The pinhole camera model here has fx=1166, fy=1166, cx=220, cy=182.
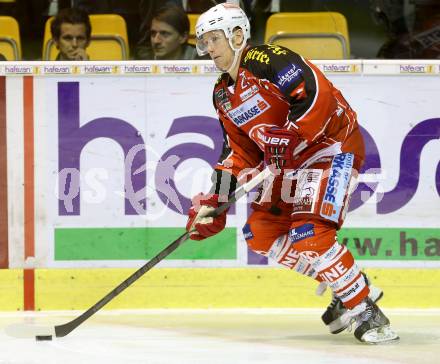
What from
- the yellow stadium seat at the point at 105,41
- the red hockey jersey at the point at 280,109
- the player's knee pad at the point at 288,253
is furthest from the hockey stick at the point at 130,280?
the yellow stadium seat at the point at 105,41

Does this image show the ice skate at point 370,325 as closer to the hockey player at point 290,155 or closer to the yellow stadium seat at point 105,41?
the hockey player at point 290,155

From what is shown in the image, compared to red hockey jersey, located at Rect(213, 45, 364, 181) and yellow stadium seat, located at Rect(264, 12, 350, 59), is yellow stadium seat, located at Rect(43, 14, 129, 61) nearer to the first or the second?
yellow stadium seat, located at Rect(264, 12, 350, 59)

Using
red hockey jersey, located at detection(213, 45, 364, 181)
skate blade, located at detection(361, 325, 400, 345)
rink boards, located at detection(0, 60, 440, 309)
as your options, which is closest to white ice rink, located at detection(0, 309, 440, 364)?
skate blade, located at detection(361, 325, 400, 345)

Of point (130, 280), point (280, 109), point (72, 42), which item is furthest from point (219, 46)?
point (72, 42)

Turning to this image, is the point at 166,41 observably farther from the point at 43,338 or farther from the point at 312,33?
the point at 43,338

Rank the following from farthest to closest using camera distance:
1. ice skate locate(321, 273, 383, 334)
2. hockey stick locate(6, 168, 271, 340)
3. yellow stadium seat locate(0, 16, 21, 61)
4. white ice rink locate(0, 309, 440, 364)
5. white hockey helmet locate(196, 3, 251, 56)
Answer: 1. yellow stadium seat locate(0, 16, 21, 61)
2. ice skate locate(321, 273, 383, 334)
3. hockey stick locate(6, 168, 271, 340)
4. white hockey helmet locate(196, 3, 251, 56)
5. white ice rink locate(0, 309, 440, 364)

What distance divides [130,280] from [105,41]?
5.02ft

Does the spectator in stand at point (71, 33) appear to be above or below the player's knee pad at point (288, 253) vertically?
above

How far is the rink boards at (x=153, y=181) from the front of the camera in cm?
556

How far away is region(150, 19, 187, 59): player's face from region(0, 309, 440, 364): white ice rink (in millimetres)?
1285

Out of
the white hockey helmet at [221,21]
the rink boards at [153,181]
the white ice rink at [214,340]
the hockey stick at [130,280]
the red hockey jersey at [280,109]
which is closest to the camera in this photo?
the white ice rink at [214,340]

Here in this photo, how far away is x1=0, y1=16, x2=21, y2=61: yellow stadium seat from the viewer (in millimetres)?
5781

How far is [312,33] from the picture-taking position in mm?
5887

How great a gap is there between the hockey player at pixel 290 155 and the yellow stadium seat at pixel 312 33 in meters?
1.06
